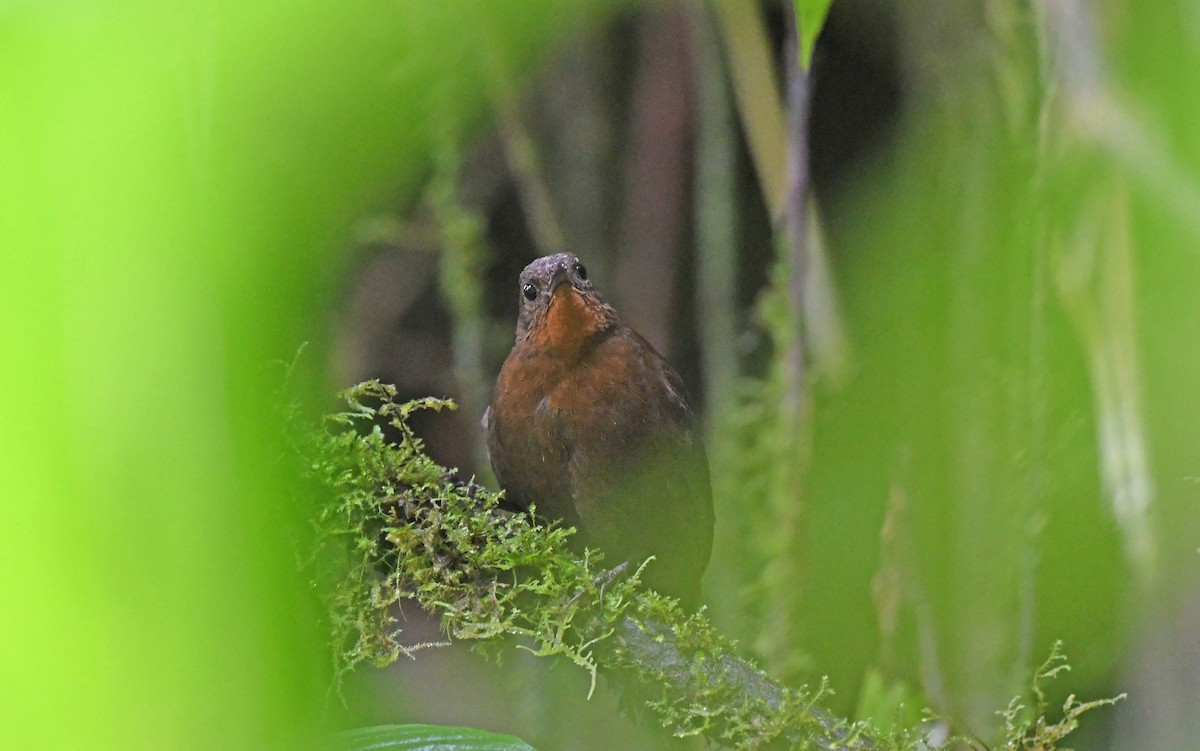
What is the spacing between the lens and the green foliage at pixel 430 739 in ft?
1.87

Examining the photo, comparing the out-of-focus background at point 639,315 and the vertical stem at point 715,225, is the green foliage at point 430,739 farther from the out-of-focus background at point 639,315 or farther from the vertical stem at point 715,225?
the vertical stem at point 715,225

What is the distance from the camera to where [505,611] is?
0.76 meters

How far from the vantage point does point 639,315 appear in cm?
184

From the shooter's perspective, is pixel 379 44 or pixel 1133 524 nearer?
pixel 379 44

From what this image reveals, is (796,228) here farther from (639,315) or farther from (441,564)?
(639,315)

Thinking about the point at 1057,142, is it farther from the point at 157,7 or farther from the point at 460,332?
the point at 157,7

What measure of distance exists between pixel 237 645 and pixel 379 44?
206mm

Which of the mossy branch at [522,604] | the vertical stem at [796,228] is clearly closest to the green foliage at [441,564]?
the mossy branch at [522,604]

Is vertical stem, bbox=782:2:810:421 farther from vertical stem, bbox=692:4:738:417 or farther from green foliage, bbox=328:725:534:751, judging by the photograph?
green foliage, bbox=328:725:534:751

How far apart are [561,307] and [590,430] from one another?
130 millimetres

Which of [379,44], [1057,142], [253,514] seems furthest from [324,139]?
[1057,142]

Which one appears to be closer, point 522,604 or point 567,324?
point 522,604

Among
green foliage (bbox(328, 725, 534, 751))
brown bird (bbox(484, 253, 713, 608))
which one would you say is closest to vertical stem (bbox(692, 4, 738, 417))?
brown bird (bbox(484, 253, 713, 608))

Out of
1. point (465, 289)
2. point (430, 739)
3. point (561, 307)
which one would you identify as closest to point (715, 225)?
point (465, 289)
